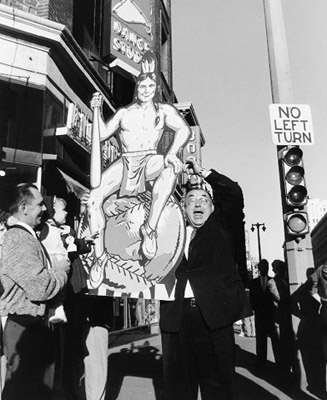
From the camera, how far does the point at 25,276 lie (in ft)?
8.81

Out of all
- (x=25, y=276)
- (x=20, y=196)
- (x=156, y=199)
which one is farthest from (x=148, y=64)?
(x=25, y=276)

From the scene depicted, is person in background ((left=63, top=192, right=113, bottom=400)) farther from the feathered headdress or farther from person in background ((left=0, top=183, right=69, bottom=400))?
the feathered headdress

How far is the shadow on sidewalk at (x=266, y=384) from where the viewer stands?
5.35 metres

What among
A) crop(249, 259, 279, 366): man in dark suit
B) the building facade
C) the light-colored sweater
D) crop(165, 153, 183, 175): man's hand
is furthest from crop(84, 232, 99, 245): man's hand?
crop(249, 259, 279, 366): man in dark suit

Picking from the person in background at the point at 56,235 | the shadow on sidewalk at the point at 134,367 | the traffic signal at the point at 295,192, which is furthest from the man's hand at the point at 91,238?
the traffic signal at the point at 295,192

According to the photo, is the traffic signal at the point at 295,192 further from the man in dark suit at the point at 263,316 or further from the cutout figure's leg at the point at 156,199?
the man in dark suit at the point at 263,316

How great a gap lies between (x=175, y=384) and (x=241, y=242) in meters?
1.11

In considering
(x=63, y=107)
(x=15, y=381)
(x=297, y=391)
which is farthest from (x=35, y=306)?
(x=63, y=107)

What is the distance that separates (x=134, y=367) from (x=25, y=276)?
17.9 feet

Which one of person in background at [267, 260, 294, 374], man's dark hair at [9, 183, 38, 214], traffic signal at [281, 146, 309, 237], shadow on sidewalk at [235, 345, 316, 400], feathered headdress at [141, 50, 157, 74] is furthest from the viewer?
person in background at [267, 260, 294, 374]

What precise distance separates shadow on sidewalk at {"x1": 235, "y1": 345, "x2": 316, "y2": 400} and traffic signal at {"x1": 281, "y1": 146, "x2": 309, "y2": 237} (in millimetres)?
2058

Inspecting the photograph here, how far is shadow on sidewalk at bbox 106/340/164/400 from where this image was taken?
5.82m

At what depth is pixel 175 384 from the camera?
9.70ft

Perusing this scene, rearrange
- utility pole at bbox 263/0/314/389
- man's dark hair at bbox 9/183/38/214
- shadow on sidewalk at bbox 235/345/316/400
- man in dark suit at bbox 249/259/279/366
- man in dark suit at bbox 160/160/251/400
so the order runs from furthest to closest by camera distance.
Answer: man in dark suit at bbox 249/259/279/366, utility pole at bbox 263/0/314/389, shadow on sidewalk at bbox 235/345/316/400, man's dark hair at bbox 9/183/38/214, man in dark suit at bbox 160/160/251/400
